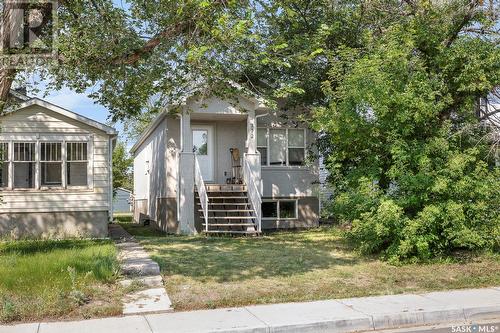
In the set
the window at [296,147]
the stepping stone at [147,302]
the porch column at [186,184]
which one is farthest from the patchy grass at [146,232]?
the stepping stone at [147,302]

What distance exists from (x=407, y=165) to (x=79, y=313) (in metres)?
7.33

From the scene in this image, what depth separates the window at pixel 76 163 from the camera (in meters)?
16.3

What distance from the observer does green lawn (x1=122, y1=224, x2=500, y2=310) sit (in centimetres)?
797

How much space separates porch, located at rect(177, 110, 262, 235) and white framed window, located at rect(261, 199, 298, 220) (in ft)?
6.11

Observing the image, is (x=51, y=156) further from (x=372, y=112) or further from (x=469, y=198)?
(x=469, y=198)

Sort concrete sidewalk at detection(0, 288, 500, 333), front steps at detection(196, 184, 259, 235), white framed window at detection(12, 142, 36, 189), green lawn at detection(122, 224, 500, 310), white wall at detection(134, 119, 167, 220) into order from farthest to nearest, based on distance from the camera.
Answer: white wall at detection(134, 119, 167, 220) < front steps at detection(196, 184, 259, 235) < white framed window at detection(12, 142, 36, 189) < green lawn at detection(122, 224, 500, 310) < concrete sidewalk at detection(0, 288, 500, 333)

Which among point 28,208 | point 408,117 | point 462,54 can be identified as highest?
point 462,54

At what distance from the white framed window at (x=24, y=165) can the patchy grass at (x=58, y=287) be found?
21.1 feet

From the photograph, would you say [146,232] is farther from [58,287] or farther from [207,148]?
[58,287]

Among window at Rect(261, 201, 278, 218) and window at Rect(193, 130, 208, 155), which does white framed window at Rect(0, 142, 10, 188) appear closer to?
window at Rect(193, 130, 208, 155)

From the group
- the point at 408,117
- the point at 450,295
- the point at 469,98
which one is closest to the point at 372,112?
the point at 408,117

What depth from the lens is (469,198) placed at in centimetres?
1064

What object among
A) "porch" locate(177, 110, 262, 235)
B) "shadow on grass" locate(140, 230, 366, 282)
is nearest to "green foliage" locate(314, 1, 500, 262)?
"shadow on grass" locate(140, 230, 366, 282)

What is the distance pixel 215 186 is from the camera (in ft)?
57.2
